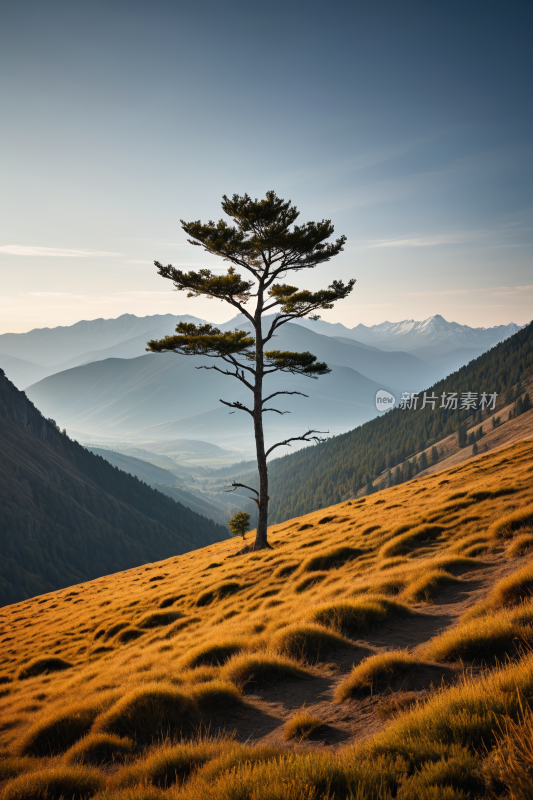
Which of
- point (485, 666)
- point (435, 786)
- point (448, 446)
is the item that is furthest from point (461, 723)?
point (448, 446)

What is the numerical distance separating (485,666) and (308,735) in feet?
9.82

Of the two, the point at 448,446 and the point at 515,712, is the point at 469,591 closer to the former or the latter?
the point at 515,712

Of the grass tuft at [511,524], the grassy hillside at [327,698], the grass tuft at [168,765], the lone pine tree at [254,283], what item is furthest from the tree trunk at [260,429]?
the grass tuft at [168,765]

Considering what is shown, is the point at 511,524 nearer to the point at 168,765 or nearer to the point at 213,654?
the point at 213,654

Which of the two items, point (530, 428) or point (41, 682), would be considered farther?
point (530, 428)

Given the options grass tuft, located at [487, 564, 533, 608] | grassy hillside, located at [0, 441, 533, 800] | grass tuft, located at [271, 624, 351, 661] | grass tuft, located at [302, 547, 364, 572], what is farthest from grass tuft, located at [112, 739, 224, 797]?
grass tuft, located at [302, 547, 364, 572]

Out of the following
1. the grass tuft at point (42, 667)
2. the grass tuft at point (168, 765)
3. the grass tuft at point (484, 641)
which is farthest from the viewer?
the grass tuft at point (42, 667)

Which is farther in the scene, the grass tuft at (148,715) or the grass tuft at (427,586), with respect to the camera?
the grass tuft at (427,586)

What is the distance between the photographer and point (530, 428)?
13188 cm

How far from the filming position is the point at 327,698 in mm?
6785

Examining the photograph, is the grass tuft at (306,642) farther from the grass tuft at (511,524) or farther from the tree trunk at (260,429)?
the tree trunk at (260,429)

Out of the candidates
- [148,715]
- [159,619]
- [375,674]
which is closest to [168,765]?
[148,715]

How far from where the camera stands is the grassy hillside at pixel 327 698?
4.19 m

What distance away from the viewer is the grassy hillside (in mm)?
4188
